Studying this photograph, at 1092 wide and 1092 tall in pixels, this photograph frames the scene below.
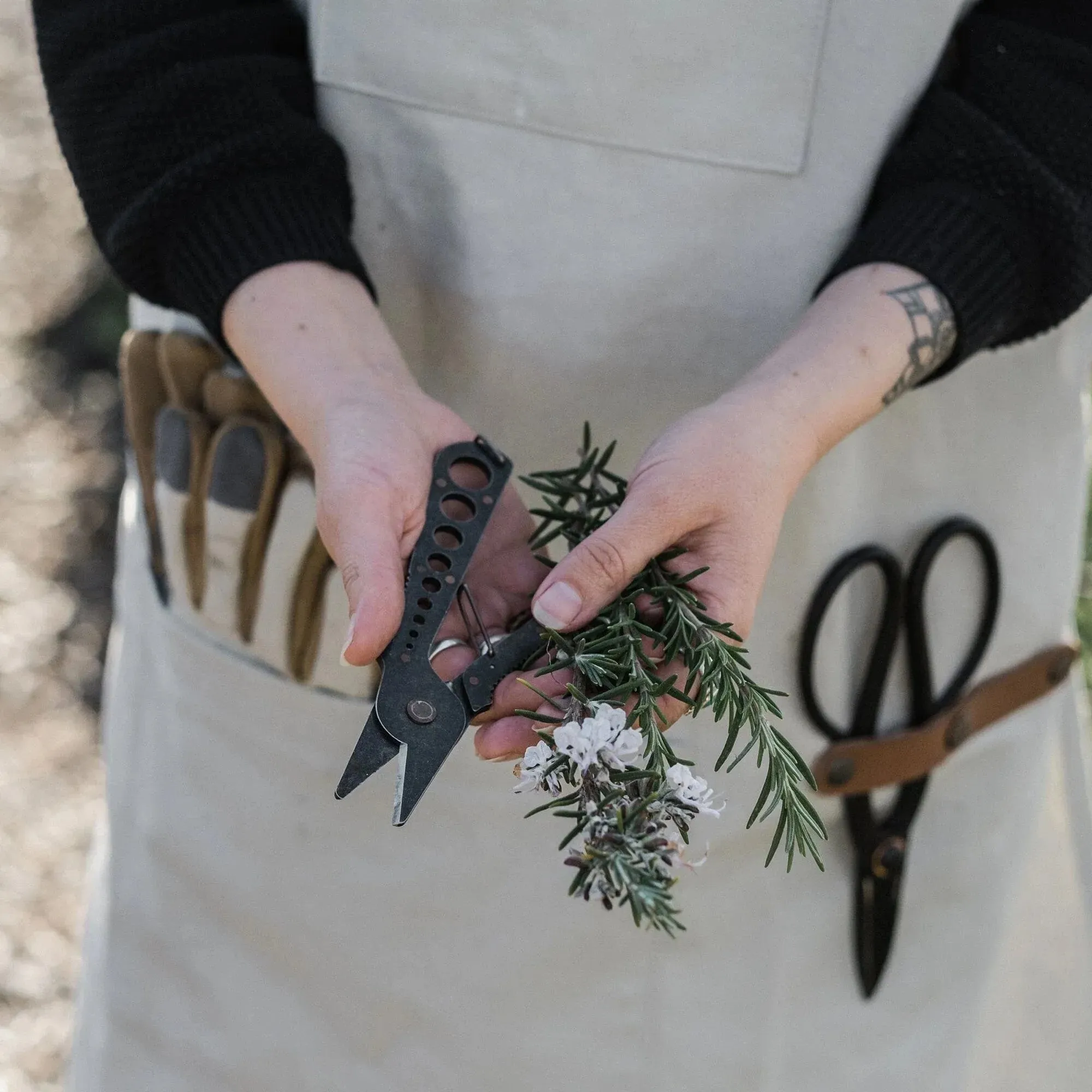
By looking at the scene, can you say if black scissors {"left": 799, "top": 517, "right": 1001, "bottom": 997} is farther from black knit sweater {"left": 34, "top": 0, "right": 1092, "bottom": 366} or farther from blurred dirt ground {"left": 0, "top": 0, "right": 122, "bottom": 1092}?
blurred dirt ground {"left": 0, "top": 0, "right": 122, "bottom": 1092}

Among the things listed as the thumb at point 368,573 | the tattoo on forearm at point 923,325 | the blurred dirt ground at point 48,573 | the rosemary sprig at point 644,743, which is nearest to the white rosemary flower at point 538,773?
the rosemary sprig at point 644,743

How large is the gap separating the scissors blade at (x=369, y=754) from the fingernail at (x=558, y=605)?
13 cm

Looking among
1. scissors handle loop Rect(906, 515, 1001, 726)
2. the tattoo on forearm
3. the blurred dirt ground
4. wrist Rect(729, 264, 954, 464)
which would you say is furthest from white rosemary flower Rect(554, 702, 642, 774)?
the blurred dirt ground

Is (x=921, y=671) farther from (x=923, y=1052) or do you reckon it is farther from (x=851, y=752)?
(x=923, y=1052)

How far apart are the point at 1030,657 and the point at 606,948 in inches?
20.7

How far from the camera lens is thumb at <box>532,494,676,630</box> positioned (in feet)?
2.93

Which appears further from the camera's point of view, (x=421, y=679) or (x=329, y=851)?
(x=329, y=851)

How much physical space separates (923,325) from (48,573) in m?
3.20

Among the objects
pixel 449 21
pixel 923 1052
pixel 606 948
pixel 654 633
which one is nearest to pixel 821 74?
pixel 449 21

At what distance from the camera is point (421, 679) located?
3.01 feet

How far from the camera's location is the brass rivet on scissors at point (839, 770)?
1296 mm

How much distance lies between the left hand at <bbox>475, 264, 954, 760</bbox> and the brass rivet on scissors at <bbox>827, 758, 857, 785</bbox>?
0.33 metres

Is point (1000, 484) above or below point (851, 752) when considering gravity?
above

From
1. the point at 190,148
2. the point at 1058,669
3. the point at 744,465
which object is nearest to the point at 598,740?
the point at 744,465
